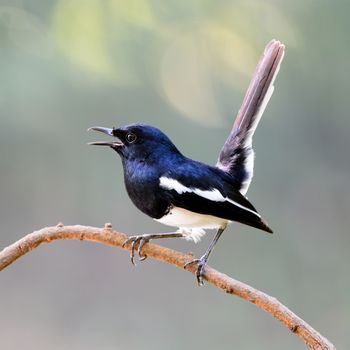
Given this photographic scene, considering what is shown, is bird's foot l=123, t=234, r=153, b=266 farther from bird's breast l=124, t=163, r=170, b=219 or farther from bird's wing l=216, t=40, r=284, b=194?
bird's wing l=216, t=40, r=284, b=194

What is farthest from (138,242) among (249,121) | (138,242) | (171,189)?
(249,121)

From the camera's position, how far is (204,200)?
1.02m

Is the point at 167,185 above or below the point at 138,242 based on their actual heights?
above

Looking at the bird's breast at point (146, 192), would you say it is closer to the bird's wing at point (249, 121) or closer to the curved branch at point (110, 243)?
the curved branch at point (110, 243)

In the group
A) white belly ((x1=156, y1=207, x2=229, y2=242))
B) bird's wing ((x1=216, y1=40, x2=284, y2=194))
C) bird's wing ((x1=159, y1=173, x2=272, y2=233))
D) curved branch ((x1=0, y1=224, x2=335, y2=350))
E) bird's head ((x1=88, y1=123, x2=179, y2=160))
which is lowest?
curved branch ((x1=0, y1=224, x2=335, y2=350))

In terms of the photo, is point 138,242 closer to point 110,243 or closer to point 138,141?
point 110,243

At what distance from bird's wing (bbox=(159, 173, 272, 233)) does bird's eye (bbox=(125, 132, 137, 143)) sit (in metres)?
0.08

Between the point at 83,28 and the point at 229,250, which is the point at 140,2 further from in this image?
the point at 229,250

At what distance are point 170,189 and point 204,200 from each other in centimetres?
6

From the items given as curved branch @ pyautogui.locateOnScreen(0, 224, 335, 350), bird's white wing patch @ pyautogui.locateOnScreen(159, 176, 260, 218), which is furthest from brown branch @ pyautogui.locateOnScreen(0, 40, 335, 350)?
bird's white wing patch @ pyautogui.locateOnScreen(159, 176, 260, 218)

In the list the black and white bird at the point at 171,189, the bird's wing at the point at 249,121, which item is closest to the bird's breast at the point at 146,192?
the black and white bird at the point at 171,189

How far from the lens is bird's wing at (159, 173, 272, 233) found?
3.32 feet

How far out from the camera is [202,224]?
1054mm

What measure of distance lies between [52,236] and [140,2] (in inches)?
41.5
